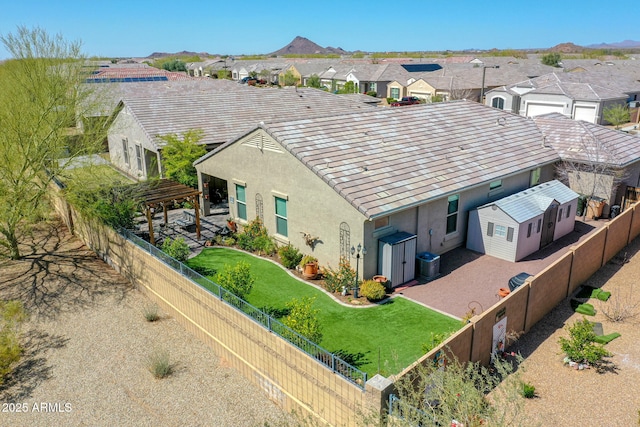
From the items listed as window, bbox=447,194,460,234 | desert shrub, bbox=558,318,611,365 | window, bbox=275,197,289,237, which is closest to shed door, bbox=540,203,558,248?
window, bbox=447,194,460,234

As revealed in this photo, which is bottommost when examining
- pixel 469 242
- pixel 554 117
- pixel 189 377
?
pixel 189 377

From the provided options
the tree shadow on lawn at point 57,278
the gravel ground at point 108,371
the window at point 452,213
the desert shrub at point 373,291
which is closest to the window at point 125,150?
the tree shadow on lawn at point 57,278

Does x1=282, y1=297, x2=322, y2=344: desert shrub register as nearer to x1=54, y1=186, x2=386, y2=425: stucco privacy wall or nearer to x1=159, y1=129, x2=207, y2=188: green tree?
x1=54, y1=186, x2=386, y2=425: stucco privacy wall

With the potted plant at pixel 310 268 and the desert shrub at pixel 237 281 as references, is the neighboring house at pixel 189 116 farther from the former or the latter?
the desert shrub at pixel 237 281

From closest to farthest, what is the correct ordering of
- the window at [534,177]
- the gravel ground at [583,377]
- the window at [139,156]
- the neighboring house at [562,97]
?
1. the gravel ground at [583,377]
2. the window at [534,177]
3. the window at [139,156]
4. the neighboring house at [562,97]

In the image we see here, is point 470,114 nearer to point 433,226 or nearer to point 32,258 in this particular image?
point 433,226

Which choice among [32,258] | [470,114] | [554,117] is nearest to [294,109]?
[470,114]
